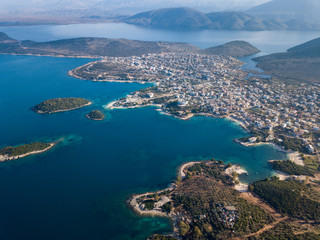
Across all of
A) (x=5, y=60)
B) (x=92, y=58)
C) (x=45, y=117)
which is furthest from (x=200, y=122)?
(x=5, y=60)

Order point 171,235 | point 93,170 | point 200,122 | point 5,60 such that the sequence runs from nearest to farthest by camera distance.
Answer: point 171,235, point 93,170, point 200,122, point 5,60

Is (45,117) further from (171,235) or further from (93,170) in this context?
(171,235)

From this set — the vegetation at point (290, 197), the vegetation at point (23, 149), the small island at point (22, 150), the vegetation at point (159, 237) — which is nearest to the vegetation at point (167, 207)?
the vegetation at point (159, 237)

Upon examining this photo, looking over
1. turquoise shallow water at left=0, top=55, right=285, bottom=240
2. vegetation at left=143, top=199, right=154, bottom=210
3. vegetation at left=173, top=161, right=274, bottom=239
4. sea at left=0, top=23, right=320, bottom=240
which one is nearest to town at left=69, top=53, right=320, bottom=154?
sea at left=0, top=23, right=320, bottom=240

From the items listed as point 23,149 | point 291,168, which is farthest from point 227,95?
point 23,149

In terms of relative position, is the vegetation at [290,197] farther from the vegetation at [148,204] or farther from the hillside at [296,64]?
the hillside at [296,64]

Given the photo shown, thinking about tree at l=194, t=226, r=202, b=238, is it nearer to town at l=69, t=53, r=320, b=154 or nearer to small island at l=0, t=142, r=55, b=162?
town at l=69, t=53, r=320, b=154

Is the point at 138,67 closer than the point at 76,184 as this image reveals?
No
